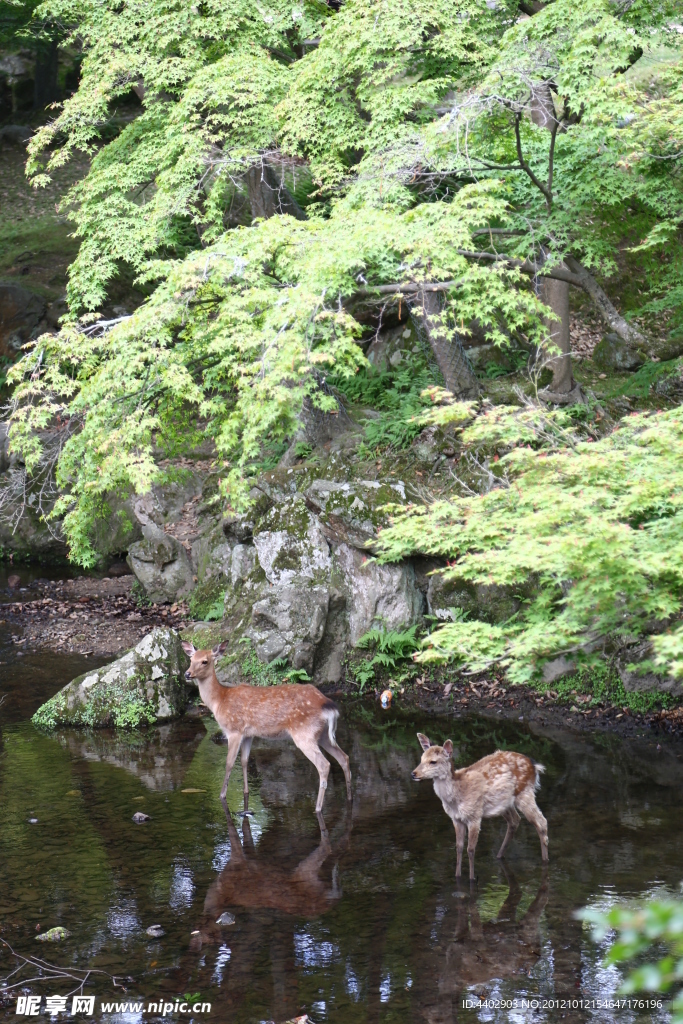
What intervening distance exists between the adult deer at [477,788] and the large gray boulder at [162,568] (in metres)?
10.7

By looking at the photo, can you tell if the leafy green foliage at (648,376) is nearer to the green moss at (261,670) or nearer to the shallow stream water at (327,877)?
the shallow stream water at (327,877)

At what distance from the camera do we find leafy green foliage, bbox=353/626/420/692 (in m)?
13.9

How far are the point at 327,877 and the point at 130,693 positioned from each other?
19.0ft

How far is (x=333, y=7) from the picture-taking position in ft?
61.2

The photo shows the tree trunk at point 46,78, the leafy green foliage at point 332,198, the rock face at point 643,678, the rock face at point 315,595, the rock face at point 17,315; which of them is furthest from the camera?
the tree trunk at point 46,78

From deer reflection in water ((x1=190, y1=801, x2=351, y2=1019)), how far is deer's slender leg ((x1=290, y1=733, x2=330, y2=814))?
0.77ft

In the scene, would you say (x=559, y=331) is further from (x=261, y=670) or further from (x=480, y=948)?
(x=480, y=948)

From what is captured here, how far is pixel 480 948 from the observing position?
6.94 metres

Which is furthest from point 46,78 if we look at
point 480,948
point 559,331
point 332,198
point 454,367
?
point 480,948

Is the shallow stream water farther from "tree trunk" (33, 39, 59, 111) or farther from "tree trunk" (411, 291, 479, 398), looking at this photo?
"tree trunk" (33, 39, 59, 111)

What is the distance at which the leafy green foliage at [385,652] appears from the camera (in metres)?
13.9

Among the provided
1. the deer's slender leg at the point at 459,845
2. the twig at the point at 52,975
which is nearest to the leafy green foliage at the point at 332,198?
the deer's slender leg at the point at 459,845

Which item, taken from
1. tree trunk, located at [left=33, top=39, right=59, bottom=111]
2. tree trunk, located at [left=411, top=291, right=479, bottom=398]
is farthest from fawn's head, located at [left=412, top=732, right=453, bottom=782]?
tree trunk, located at [left=33, top=39, right=59, bottom=111]

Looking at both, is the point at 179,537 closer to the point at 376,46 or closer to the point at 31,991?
the point at 376,46
